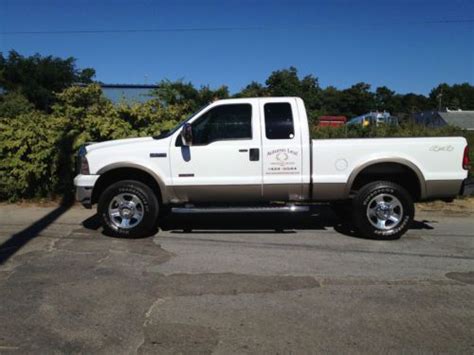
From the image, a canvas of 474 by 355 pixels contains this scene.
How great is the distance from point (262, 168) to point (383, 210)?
6.01 feet

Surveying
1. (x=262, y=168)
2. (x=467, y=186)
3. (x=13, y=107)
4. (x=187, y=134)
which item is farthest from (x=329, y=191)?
(x=13, y=107)

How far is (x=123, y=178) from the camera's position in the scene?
8102 millimetres

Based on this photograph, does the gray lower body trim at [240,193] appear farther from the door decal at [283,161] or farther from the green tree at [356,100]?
the green tree at [356,100]

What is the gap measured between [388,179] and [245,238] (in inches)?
91.1

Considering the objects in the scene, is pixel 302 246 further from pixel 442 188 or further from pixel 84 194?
pixel 84 194

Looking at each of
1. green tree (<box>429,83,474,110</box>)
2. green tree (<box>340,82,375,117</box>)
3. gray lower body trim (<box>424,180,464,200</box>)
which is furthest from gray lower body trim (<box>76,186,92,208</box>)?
green tree (<box>429,83,474,110</box>)

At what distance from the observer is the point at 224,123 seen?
7848 mm

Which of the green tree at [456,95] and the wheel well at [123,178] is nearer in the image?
the wheel well at [123,178]

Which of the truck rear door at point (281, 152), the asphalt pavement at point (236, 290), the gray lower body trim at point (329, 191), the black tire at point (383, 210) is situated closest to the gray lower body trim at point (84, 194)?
the asphalt pavement at point (236, 290)

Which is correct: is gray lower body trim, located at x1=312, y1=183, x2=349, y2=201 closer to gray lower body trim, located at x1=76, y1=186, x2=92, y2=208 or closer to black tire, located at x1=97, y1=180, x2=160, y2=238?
black tire, located at x1=97, y1=180, x2=160, y2=238

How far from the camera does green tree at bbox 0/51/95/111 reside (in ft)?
185

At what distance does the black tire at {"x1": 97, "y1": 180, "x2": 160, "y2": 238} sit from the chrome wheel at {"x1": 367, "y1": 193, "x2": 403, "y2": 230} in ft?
10.0

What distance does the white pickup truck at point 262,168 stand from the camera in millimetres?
7668

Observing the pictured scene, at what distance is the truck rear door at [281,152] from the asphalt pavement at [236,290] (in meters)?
0.75
